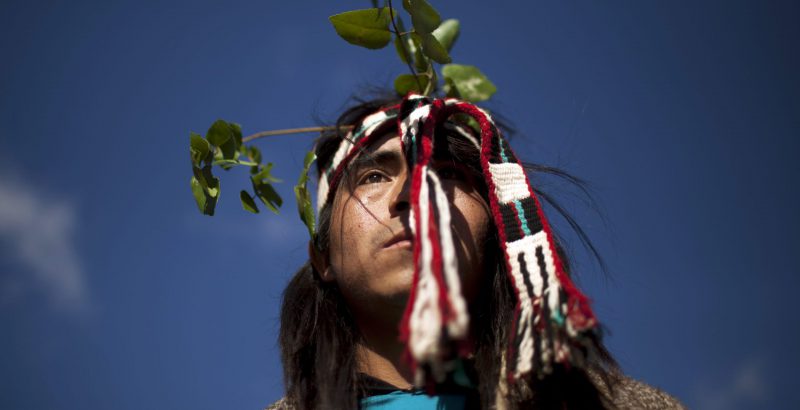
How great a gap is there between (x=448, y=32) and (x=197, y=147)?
1.05 meters

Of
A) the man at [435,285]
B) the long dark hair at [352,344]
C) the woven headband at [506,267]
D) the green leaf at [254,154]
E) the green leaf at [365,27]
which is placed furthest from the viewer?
the green leaf at [254,154]

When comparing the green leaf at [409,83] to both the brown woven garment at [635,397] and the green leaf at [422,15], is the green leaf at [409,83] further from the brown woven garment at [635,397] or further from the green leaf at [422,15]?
the brown woven garment at [635,397]

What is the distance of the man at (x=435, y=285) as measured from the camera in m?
1.21

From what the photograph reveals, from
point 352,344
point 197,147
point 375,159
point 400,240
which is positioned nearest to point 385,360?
point 352,344

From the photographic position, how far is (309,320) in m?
2.00

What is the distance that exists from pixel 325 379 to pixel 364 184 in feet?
1.98

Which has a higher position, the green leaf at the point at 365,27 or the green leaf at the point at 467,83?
the green leaf at the point at 365,27

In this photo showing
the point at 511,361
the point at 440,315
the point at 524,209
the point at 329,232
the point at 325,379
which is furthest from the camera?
the point at 329,232

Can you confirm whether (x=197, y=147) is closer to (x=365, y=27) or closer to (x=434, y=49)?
(x=365, y=27)

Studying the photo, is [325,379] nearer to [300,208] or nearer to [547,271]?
[300,208]

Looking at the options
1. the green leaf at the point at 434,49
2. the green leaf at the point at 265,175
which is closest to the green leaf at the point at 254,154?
the green leaf at the point at 265,175

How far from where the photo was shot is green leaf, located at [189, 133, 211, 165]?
72.9 inches

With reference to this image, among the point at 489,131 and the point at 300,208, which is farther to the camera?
the point at 300,208

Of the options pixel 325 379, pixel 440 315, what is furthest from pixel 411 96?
pixel 440 315
